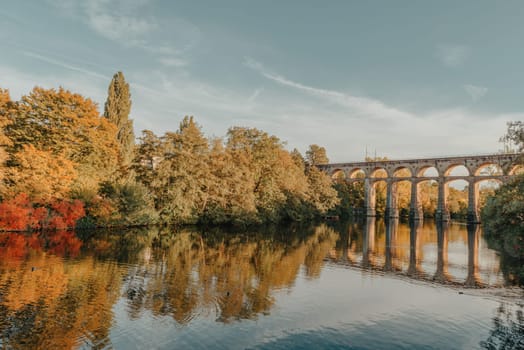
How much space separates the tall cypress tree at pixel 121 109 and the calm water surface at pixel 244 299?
96.1 ft

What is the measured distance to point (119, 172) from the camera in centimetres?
3809

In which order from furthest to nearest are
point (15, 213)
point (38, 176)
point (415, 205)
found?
point (415, 205) → point (38, 176) → point (15, 213)

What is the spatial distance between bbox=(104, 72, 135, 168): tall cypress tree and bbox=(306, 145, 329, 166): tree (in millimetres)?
48835

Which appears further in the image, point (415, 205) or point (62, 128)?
point (415, 205)

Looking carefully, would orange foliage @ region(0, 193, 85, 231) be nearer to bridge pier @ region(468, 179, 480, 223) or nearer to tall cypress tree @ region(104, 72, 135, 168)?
tall cypress tree @ region(104, 72, 135, 168)

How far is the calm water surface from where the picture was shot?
9.65 meters

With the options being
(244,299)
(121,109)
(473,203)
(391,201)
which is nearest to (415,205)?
(391,201)

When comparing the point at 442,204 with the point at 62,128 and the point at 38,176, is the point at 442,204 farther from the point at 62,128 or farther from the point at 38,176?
the point at 38,176

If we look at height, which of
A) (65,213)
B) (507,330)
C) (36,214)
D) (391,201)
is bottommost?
(507,330)

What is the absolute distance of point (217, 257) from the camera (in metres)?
21.1

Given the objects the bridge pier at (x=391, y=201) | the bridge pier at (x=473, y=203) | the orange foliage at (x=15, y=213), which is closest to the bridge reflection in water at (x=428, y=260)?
the orange foliage at (x=15, y=213)

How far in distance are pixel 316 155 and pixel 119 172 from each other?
196 feet

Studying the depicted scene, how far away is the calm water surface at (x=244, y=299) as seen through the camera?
31.7ft

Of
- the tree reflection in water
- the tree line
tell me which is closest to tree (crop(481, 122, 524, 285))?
the tree reflection in water
